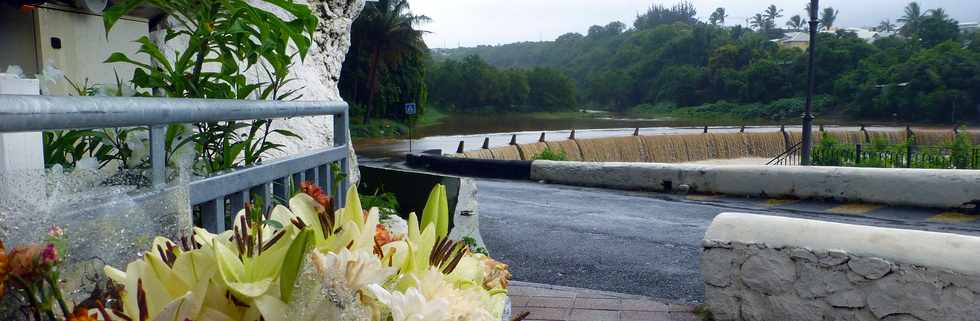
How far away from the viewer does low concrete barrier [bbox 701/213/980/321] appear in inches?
144

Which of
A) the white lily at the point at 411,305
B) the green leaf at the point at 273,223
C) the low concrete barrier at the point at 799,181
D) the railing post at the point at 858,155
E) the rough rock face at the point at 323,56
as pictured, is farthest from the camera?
the railing post at the point at 858,155

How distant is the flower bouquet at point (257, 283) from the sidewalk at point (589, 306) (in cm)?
371

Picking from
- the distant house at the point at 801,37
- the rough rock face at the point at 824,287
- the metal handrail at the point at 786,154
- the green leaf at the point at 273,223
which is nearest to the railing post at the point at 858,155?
the metal handrail at the point at 786,154

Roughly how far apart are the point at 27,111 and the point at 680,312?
457 centimetres

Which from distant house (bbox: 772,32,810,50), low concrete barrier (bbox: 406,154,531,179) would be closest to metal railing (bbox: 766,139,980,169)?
low concrete barrier (bbox: 406,154,531,179)

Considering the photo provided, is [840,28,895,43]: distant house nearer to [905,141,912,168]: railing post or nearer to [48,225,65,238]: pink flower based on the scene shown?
[905,141,912,168]: railing post

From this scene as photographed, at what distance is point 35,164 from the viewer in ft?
3.77

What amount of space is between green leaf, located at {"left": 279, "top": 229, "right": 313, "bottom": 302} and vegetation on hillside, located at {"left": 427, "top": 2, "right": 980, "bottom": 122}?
55317mm

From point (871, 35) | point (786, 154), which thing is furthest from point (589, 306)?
point (871, 35)

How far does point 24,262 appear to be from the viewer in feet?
2.19

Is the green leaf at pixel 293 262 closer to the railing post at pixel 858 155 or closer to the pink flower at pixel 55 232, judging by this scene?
the pink flower at pixel 55 232

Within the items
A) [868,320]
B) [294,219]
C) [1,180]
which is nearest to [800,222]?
[868,320]

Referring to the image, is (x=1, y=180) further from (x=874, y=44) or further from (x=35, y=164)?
(x=874, y=44)

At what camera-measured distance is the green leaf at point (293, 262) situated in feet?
2.38
